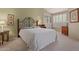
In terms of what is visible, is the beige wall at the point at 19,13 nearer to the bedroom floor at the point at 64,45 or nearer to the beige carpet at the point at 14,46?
the beige carpet at the point at 14,46

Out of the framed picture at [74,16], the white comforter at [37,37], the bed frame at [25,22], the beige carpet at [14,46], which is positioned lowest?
the beige carpet at [14,46]

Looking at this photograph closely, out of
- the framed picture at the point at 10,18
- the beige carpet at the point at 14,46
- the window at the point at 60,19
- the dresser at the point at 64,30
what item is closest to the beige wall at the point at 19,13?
the framed picture at the point at 10,18

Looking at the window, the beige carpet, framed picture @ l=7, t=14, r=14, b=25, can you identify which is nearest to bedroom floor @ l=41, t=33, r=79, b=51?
the window

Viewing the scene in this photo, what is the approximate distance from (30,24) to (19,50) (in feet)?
1.61

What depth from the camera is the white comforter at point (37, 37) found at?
2348mm

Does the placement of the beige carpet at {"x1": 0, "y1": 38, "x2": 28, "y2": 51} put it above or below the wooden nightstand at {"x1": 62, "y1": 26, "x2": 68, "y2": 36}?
below

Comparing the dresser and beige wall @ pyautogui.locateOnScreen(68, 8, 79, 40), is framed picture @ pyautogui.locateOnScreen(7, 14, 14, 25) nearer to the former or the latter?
the dresser

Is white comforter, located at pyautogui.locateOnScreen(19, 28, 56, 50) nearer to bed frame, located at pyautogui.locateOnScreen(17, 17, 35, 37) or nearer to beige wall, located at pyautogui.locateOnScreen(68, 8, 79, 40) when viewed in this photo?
bed frame, located at pyautogui.locateOnScreen(17, 17, 35, 37)

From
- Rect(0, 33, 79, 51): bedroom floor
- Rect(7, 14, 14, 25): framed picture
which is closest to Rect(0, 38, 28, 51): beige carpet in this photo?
Rect(0, 33, 79, 51): bedroom floor

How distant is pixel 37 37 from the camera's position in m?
2.35

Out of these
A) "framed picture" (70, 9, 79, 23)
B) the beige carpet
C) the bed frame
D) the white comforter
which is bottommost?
the beige carpet

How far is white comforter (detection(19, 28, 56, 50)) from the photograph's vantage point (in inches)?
92.4
